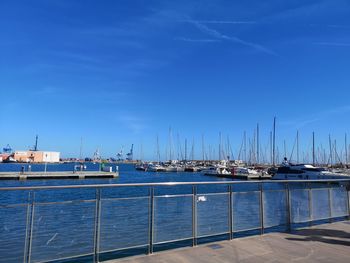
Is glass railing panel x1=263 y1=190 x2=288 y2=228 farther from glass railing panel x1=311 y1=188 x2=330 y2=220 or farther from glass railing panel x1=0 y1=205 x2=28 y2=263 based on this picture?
glass railing panel x1=0 y1=205 x2=28 y2=263

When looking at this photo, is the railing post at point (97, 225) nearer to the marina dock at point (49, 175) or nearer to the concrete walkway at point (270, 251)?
the concrete walkway at point (270, 251)

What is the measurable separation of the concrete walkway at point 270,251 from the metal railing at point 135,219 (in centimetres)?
46

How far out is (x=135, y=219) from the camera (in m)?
6.46

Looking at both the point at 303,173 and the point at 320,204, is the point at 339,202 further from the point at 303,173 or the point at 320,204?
the point at 303,173

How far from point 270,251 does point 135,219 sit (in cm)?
268

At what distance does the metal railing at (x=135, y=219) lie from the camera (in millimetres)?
5242

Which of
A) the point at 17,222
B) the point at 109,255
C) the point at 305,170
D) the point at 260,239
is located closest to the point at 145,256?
the point at 109,255

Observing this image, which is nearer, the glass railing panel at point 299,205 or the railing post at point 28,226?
the railing post at point 28,226

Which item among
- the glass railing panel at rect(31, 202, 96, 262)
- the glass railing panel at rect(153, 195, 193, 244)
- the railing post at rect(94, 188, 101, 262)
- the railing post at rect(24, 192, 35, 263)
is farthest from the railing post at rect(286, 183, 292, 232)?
the railing post at rect(24, 192, 35, 263)

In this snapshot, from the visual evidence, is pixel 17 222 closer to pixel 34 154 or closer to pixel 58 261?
pixel 58 261

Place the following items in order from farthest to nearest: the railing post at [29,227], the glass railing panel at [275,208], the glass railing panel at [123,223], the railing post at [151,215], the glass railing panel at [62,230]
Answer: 1. the glass railing panel at [275,208]
2. the railing post at [151,215]
3. the glass railing panel at [123,223]
4. the glass railing panel at [62,230]
5. the railing post at [29,227]

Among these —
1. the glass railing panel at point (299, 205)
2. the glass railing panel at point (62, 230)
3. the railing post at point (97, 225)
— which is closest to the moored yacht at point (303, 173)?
the glass railing panel at point (299, 205)

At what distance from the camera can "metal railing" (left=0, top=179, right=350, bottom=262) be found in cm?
524

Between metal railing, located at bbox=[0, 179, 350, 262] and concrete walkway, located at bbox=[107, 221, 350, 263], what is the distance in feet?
1.49
